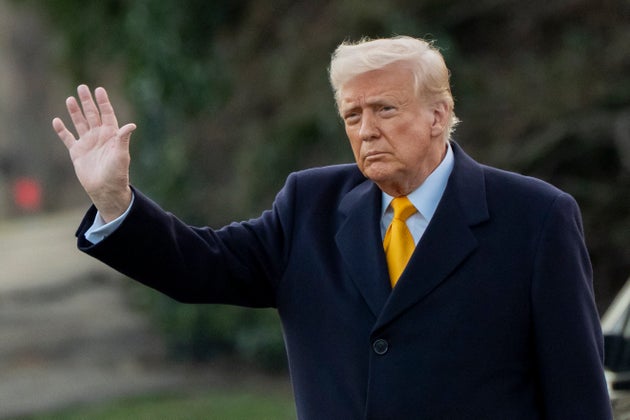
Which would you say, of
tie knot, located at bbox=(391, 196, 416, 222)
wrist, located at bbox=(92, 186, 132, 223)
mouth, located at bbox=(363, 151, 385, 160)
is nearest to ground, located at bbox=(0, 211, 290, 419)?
wrist, located at bbox=(92, 186, 132, 223)

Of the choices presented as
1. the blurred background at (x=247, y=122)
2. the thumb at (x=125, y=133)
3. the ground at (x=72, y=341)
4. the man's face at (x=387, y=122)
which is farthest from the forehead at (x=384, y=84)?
the ground at (x=72, y=341)

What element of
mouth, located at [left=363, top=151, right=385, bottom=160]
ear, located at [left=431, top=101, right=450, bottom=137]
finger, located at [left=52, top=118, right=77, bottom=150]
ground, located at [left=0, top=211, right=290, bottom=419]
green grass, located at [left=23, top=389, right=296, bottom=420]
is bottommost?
green grass, located at [left=23, top=389, right=296, bottom=420]

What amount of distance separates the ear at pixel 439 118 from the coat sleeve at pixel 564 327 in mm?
285

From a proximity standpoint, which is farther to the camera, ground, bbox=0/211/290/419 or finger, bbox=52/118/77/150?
ground, bbox=0/211/290/419

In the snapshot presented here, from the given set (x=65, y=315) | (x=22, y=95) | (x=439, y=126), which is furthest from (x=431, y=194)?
(x=22, y=95)

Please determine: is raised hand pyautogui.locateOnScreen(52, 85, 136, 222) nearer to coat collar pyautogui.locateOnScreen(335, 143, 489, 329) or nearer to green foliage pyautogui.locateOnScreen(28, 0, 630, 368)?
coat collar pyautogui.locateOnScreen(335, 143, 489, 329)

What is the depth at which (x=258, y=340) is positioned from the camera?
12461 mm

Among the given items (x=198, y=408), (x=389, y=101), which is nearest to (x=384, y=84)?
(x=389, y=101)

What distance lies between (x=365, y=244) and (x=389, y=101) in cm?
32

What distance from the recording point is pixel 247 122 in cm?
1161

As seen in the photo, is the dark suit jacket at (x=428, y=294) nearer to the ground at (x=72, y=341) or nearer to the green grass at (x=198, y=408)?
the green grass at (x=198, y=408)

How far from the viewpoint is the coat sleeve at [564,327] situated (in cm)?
280

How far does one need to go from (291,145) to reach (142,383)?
3.58 m

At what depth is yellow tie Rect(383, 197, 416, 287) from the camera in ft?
9.68
